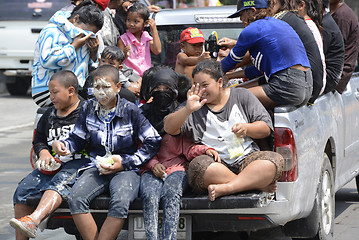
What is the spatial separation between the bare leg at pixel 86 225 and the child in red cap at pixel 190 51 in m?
2.27

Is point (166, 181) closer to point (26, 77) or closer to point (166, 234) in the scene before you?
point (166, 234)

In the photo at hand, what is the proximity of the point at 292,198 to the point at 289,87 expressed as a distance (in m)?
0.97

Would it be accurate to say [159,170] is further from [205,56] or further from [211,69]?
[205,56]

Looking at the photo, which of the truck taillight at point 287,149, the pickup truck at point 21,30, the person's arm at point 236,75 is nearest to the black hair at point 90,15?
the person's arm at point 236,75

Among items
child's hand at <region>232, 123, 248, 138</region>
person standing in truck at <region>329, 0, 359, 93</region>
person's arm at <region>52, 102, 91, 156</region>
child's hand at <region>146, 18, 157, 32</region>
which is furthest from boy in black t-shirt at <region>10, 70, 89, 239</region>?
person standing in truck at <region>329, 0, 359, 93</region>

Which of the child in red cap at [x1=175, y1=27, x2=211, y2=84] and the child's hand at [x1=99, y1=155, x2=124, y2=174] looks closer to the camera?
the child's hand at [x1=99, y1=155, x2=124, y2=174]

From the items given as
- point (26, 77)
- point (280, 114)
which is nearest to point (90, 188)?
point (280, 114)

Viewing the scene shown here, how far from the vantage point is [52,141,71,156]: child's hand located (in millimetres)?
5410

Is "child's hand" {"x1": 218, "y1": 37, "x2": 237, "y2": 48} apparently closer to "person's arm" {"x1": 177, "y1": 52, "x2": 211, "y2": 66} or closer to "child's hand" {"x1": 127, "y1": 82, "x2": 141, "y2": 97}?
"person's arm" {"x1": 177, "y1": 52, "x2": 211, "y2": 66}

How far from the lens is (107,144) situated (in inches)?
214

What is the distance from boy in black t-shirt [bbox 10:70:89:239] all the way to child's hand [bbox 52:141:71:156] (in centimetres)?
15

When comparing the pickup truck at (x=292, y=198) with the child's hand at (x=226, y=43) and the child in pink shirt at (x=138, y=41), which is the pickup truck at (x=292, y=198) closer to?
the child's hand at (x=226, y=43)

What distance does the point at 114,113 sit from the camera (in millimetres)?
5496

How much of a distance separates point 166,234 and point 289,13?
2.35m
